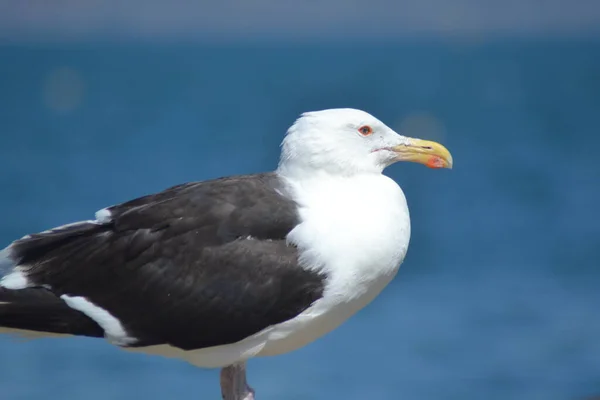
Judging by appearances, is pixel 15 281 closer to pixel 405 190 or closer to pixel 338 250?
pixel 338 250

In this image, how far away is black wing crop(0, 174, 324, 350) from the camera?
6.33m

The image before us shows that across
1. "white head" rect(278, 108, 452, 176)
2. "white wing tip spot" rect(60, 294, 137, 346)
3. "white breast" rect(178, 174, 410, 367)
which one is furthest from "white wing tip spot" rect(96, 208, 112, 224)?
"white head" rect(278, 108, 452, 176)

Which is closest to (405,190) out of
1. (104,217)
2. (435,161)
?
(435,161)

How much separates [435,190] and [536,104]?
40.0 ft

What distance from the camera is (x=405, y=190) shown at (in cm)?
2042

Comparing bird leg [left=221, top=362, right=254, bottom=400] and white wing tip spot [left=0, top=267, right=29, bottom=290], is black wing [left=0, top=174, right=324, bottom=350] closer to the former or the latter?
white wing tip spot [left=0, top=267, right=29, bottom=290]

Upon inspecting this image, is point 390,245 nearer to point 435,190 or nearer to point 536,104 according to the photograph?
point 435,190

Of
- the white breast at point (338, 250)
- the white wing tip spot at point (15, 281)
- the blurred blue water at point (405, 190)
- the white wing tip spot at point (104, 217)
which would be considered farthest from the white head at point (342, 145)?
the blurred blue water at point (405, 190)

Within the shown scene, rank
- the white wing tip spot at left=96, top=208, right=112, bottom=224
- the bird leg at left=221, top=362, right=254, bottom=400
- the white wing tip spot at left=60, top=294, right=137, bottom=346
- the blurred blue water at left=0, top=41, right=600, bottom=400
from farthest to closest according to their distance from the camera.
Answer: the blurred blue water at left=0, top=41, right=600, bottom=400
the bird leg at left=221, top=362, right=254, bottom=400
the white wing tip spot at left=96, top=208, right=112, bottom=224
the white wing tip spot at left=60, top=294, right=137, bottom=346

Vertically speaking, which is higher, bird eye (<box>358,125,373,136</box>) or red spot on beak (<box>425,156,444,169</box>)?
bird eye (<box>358,125,373,136</box>)

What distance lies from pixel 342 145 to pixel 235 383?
1.43 metres

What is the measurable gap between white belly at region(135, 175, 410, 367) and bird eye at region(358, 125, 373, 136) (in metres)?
0.33

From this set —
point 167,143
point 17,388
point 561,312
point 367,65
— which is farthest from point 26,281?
point 367,65

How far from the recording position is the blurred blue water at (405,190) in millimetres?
12727
